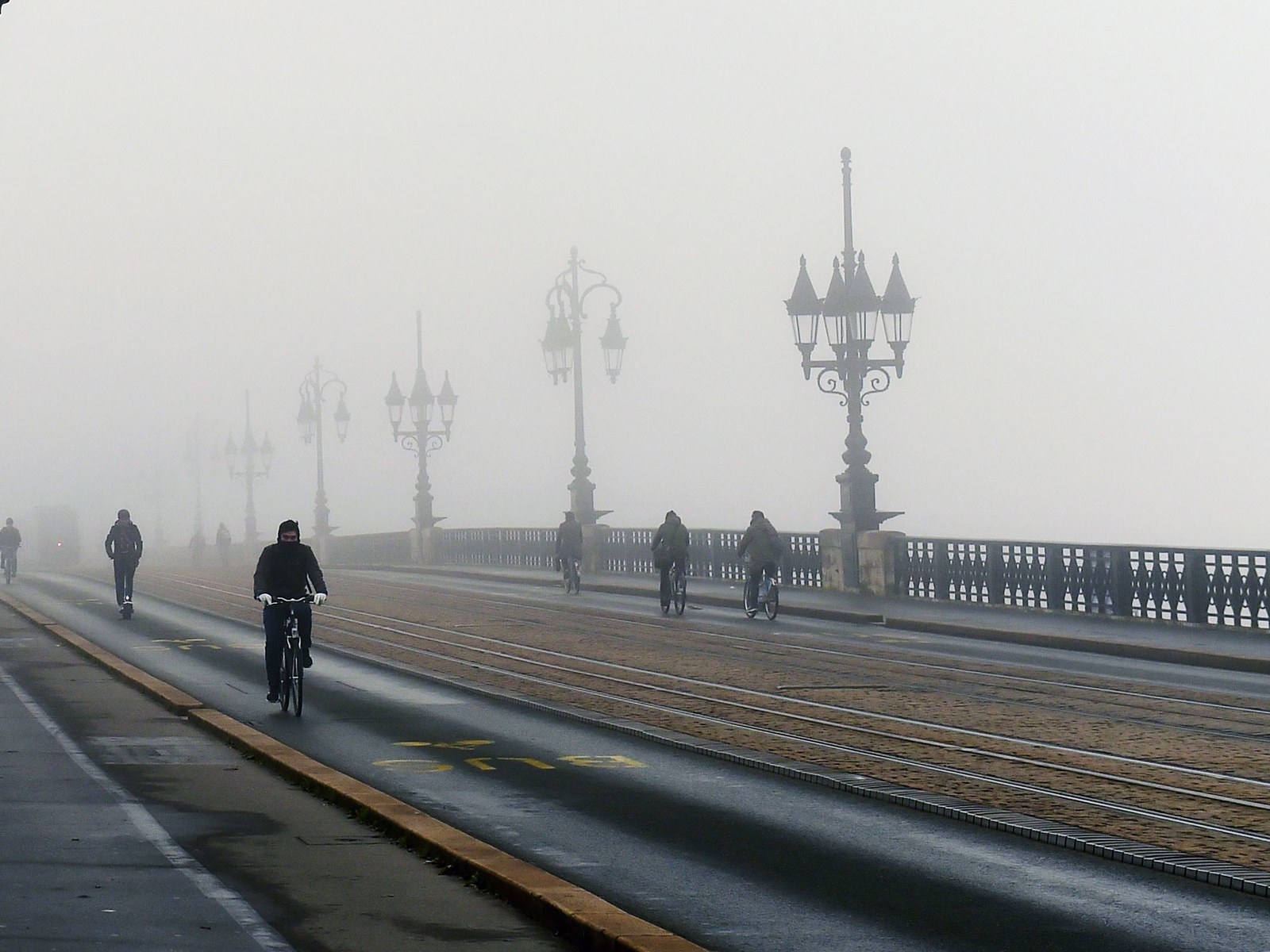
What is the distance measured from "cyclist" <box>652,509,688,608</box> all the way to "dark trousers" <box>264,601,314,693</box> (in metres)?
13.3

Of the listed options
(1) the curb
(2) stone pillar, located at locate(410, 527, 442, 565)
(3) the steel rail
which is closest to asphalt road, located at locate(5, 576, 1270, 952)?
(1) the curb

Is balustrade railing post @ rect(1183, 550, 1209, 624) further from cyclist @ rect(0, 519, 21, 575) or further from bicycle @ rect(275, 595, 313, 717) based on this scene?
cyclist @ rect(0, 519, 21, 575)

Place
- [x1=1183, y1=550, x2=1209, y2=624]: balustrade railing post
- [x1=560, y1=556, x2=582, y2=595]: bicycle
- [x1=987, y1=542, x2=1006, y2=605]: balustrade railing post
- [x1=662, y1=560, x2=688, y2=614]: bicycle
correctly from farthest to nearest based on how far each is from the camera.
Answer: [x1=560, y1=556, x2=582, y2=595]: bicycle
[x1=662, y1=560, x2=688, y2=614]: bicycle
[x1=987, y1=542, x2=1006, y2=605]: balustrade railing post
[x1=1183, y1=550, x2=1209, y2=624]: balustrade railing post

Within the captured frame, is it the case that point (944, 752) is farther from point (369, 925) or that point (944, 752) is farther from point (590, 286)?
point (590, 286)

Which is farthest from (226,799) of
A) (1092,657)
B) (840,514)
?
(840,514)

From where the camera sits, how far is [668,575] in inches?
1121

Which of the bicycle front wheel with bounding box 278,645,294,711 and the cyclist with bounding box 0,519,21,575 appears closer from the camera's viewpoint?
the bicycle front wheel with bounding box 278,645,294,711

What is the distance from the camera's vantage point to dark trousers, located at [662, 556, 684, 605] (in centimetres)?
2844

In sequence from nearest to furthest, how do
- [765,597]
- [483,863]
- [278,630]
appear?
[483,863] → [278,630] → [765,597]

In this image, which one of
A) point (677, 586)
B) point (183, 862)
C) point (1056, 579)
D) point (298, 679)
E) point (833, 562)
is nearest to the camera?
point (183, 862)

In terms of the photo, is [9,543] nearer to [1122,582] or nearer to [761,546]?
[761,546]

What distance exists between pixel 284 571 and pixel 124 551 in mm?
14492

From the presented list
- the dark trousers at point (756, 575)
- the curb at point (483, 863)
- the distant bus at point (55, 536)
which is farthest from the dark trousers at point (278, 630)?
the distant bus at point (55, 536)

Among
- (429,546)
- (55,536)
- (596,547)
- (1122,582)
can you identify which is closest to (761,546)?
(1122,582)
